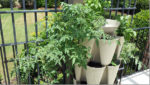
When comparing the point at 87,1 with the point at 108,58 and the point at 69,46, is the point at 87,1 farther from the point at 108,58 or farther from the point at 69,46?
the point at 108,58

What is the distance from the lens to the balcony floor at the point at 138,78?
2688mm

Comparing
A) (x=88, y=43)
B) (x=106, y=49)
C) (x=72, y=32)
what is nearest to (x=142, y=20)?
(x=106, y=49)

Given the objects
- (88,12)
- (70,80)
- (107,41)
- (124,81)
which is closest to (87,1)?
(88,12)

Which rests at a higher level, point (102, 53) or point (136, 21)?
point (136, 21)

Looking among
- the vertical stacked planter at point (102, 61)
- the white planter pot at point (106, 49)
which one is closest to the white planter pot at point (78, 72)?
the vertical stacked planter at point (102, 61)

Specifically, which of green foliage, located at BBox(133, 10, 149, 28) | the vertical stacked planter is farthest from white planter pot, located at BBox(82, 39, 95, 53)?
green foliage, located at BBox(133, 10, 149, 28)

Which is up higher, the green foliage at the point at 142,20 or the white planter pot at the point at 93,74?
the green foliage at the point at 142,20

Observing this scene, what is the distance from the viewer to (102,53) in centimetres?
172

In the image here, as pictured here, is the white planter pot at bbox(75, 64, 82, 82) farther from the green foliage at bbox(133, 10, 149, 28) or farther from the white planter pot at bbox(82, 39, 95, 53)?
the green foliage at bbox(133, 10, 149, 28)

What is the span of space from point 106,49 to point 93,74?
325 mm

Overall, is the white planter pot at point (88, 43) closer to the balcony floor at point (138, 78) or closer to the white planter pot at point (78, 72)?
the white planter pot at point (78, 72)

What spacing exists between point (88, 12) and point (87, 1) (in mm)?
160

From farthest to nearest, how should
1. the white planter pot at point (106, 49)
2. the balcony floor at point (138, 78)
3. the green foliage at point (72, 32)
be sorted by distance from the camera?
the balcony floor at point (138, 78)
the white planter pot at point (106, 49)
the green foliage at point (72, 32)

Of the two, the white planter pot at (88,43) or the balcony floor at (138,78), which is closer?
the white planter pot at (88,43)
